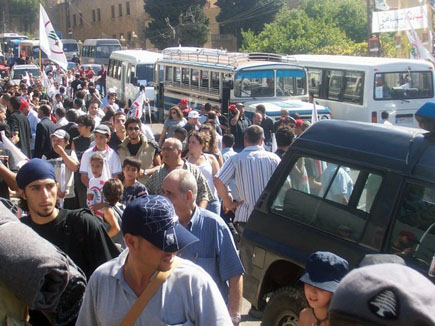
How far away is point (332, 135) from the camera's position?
17.2 ft

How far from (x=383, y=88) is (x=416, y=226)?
13852 millimetres

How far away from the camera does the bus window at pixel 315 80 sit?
1978cm

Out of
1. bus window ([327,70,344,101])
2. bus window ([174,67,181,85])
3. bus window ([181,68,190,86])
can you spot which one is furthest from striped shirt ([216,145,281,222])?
bus window ([174,67,181,85])

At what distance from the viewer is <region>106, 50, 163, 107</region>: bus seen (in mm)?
26016

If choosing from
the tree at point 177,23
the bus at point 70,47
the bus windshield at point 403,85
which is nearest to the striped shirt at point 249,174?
the bus windshield at point 403,85

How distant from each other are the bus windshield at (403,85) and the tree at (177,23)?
40213mm

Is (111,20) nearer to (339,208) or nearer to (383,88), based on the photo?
(383,88)

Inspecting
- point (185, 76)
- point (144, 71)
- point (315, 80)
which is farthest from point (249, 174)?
point (144, 71)

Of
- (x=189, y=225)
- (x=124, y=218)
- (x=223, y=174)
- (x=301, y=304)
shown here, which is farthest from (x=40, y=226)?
(x=223, y=174)

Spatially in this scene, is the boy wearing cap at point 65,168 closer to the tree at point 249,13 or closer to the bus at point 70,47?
the bus at point 70,47

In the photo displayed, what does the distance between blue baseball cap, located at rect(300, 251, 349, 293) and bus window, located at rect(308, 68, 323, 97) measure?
16.4 meters

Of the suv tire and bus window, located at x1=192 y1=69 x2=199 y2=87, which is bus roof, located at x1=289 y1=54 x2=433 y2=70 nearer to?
bus window, located at x1=192 y1=69 x2=199 y2=87

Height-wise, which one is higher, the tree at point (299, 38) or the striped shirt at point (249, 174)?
the tree at point (299, 38)

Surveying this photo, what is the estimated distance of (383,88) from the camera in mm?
17656
